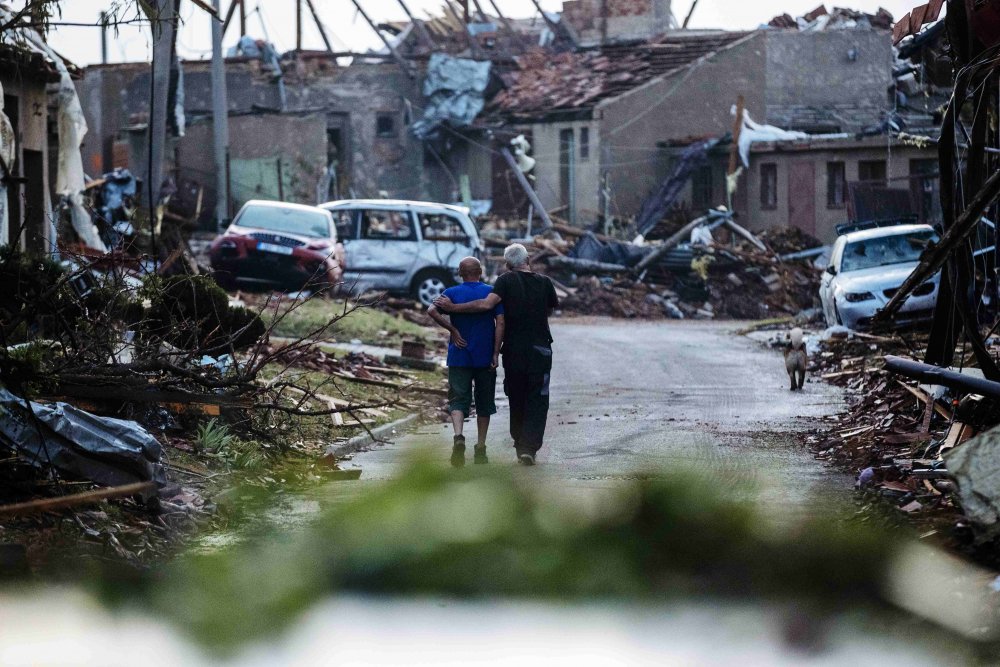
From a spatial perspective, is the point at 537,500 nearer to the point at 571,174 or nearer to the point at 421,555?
the point at 421,555

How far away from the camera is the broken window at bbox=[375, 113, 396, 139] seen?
51062mm

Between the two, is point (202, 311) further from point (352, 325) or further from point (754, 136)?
point (754, 136)

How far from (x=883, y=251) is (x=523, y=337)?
44.6 ft

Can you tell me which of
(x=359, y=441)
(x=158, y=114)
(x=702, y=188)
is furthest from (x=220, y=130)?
(x=359, y=441)

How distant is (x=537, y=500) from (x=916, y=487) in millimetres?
7085

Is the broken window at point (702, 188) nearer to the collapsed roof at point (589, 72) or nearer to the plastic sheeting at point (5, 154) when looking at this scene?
the collapsed roof at point (589, 72)

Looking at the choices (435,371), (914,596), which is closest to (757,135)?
(435,371)

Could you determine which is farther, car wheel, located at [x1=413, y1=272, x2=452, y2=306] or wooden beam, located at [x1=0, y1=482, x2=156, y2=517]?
car wheel, located at [x1=413, y1=272, x2=452, y2=306]

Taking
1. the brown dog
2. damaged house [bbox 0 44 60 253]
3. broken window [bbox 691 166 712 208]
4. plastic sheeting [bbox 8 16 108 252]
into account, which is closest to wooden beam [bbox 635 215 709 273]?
broken window [bbox 691 166 712 208]

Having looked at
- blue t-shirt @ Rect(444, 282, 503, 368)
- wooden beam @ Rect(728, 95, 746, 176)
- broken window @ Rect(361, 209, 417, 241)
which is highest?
wooden beam @ Rect(728, 95, 746, 176)

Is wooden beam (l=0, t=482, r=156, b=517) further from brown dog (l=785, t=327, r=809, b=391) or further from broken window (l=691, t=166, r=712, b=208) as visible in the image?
broken window (l=691, t=166, r=712, b=208)

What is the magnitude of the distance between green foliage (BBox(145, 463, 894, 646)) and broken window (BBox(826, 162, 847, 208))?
38771 millimetres

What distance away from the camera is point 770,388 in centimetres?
1703

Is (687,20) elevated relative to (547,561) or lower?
elevated
